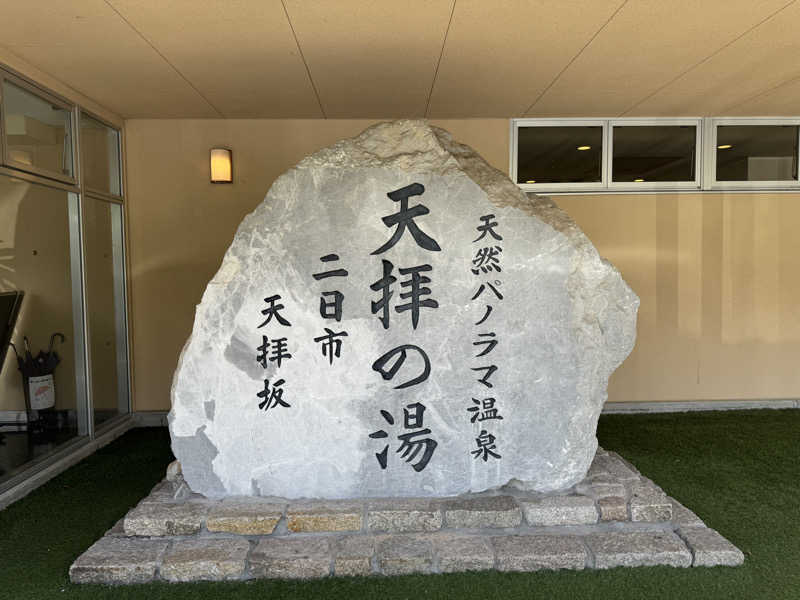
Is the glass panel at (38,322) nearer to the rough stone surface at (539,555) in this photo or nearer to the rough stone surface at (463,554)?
the rough stone surface at (463,554)

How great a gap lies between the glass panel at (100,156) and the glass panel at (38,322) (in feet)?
1.07

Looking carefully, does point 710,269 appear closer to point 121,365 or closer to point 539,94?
point 539,94

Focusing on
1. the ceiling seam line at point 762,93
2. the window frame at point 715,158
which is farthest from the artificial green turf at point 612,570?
the ceiling seam line at point 762,93

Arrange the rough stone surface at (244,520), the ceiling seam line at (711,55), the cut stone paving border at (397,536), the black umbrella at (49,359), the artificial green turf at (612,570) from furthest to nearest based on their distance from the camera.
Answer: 1. the black umbrella at (49,359)
2. the ceiling seam line at (711,55)
3. the rough stone surface at (244,520)
4. the cut stone paving border at (397,536)
5. the artificial green turf at (612,570)

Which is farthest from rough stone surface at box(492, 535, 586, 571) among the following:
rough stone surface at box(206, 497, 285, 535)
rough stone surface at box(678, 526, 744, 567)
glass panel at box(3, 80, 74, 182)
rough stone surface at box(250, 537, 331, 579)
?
glass panel at box(3, 80, 74, 182)

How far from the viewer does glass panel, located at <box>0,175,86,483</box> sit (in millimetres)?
3344

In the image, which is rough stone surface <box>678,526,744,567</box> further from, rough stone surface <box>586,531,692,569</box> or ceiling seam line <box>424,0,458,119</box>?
ceiling seam line <box>424,0,458,119</box>

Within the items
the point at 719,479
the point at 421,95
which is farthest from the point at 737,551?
the point at 421,95

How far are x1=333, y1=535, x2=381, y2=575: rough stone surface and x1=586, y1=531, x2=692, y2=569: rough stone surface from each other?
991mm

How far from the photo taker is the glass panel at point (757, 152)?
4781 millimetres

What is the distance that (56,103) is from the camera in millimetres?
3695

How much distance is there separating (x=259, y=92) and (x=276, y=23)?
1.08 metres

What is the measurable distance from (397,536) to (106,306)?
10.4 ft

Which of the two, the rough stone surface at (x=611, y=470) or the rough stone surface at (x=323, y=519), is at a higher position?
the rough stone surface at (x=611, y=470)
